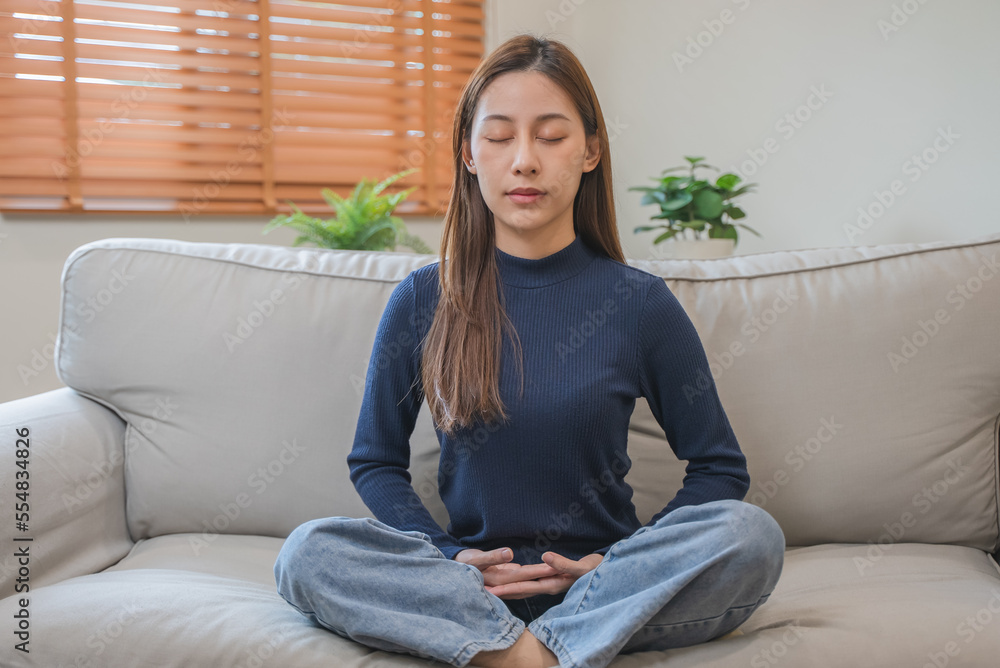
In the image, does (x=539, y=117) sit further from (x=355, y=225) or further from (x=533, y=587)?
(x=355, y=225)

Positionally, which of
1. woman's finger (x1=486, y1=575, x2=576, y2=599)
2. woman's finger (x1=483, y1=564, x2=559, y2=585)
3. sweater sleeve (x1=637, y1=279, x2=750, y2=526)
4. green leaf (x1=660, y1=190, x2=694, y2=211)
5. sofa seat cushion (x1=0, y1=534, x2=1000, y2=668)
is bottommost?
sofa seat cushion (x1=0, y1=534, x2=1000, y2=668)

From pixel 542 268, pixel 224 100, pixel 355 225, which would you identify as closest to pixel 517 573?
pixel 542 268

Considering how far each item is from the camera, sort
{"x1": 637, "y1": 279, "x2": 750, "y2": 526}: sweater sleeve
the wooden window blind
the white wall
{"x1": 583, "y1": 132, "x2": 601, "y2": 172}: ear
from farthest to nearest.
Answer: the wooden window blind, the white wall, {"x1": 583, "y1": 132, "x2": 601, "y2": 172}: ear, {"x1": 637, "y1": 279, "x2": 750, "y2": 526}: sweater sleeve

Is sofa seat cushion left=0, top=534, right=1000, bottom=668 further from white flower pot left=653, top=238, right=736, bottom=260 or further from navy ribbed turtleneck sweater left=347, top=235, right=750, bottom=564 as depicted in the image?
white flower pot left=653, top=238, right=736, bottom=260

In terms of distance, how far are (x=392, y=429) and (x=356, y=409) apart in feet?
0.69

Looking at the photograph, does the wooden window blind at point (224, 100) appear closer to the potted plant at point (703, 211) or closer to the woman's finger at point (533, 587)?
the potted plant at point (703, 211)

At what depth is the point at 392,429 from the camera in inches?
45.6

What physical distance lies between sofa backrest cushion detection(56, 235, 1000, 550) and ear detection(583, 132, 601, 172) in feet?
0.92

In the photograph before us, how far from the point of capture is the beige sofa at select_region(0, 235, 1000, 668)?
125cm

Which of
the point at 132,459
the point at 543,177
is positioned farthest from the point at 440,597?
the point at 132,459

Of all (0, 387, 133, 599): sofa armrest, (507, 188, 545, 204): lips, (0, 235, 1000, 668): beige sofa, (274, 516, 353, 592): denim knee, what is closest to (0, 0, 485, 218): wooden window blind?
(0, 235, 1000, 668): beige sofa

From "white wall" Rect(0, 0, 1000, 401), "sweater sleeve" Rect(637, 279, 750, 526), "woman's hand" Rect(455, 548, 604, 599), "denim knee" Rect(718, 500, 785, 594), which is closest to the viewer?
"denim knee" Rect(718, 500, 785, 594)

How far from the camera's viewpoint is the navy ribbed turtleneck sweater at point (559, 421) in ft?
3.51

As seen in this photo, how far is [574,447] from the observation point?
3.51 feet
